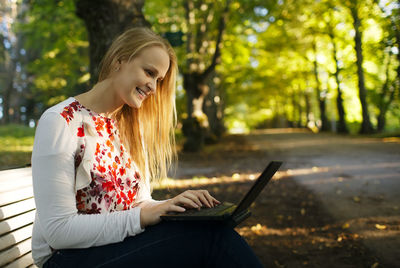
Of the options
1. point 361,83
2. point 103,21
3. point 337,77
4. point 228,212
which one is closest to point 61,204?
point 228,212

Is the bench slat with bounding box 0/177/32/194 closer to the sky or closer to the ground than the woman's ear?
closer to the ground

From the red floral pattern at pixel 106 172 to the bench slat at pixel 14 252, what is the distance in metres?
0.46

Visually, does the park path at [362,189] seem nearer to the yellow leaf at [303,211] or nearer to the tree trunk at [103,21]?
the yellow leaf at [303,211]

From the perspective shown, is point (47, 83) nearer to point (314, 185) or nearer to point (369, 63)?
point (314, 185)

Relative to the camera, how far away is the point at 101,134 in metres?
1.96

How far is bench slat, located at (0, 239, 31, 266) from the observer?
1.88m

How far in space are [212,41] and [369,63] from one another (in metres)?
11.4

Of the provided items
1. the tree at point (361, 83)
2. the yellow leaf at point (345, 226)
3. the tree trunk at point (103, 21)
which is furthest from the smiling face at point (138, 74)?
the tree at point (361, 83)

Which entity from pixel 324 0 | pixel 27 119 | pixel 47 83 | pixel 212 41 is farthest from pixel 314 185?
pixel 27 119

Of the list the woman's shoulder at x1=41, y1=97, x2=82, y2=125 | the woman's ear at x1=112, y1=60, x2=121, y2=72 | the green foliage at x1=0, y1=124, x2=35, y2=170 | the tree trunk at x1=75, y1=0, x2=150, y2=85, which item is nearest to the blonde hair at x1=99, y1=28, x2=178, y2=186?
the woman's ear at x1=112, y1=60, x2=121, y2=72

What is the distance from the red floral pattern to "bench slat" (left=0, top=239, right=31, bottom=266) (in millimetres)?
460

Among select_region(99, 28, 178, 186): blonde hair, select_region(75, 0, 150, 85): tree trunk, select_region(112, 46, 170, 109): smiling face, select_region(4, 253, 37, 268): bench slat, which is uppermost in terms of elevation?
select_region(75, 0, 150, 85): tree trunk

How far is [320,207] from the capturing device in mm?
5742

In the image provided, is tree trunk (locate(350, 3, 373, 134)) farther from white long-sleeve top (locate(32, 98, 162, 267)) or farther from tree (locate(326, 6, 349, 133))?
white long-sleeve top (locate(32, 98, 162, 267))
